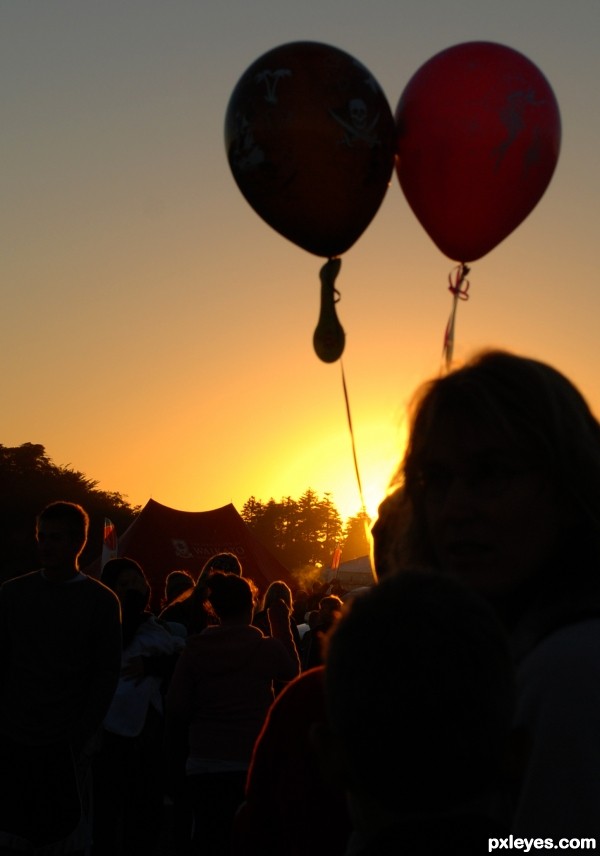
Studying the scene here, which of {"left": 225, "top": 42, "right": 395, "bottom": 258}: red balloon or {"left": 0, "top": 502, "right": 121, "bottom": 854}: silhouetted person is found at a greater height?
{"left": 225, "top": 42, "right": 395, "bottom": 258}: red balloon

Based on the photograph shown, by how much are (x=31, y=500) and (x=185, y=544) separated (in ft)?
130

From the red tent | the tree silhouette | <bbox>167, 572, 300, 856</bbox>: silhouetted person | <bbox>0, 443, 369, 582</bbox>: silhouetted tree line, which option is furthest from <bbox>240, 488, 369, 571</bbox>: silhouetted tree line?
<bbox>167, 572, 300, 856</bbox>: silhouetted person

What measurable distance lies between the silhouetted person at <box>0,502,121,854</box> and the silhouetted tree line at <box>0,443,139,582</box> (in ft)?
143

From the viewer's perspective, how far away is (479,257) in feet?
18.9

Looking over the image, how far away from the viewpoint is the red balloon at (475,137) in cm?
516

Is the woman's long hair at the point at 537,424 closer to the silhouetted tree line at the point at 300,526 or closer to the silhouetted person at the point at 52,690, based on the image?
the silhouetted person at the point at 52,690

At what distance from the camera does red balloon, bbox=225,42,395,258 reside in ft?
16.3

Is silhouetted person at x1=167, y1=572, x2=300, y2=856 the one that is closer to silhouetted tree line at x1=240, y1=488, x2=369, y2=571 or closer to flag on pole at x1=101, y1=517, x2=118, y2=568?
flag on pole at x1=101, y1=517, x2=118, y2=568

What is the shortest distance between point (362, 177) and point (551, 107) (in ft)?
3.61

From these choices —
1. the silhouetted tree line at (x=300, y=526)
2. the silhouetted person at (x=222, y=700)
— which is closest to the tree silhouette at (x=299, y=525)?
the silhouetted tree line at (x=300, y=526)

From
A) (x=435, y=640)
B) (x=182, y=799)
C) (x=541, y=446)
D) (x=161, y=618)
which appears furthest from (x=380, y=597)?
(x=161, y=618)

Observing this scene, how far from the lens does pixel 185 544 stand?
57.6 ft

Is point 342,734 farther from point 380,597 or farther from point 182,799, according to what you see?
point 182,799

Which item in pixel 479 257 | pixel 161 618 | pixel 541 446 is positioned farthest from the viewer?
pixel 161 618
